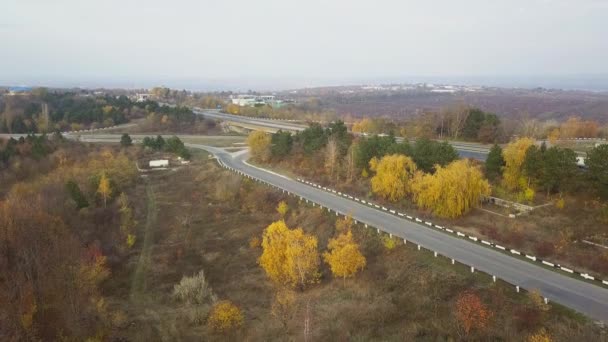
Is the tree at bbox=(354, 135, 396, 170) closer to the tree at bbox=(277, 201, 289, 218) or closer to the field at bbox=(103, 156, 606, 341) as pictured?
the field at bbox=(103, 156, 606, 341)

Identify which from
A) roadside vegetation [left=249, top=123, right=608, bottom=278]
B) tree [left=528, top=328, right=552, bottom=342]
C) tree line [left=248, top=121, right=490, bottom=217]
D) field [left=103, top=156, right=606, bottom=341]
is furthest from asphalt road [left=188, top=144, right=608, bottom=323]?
tree [left=528, top=328, right=552, bottom=342]

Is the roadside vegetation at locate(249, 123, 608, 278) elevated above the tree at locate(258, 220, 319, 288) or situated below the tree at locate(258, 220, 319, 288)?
above

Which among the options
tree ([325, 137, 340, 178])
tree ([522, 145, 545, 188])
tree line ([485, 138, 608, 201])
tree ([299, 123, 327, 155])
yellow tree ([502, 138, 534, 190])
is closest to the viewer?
tree line ([485, 138, 608, 201])

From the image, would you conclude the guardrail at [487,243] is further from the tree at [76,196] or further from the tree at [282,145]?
the tree at [76,196]

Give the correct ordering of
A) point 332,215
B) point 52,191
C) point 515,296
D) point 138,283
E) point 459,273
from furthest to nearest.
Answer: point 52,191, point 332,215, point 138,283, point 459,273, point 515,296

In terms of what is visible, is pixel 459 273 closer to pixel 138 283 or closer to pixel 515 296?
pixel 515 296

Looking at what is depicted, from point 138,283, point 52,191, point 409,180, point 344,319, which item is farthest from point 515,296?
point 52,191

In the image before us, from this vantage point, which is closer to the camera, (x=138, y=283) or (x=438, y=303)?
(x=438, y=303)
